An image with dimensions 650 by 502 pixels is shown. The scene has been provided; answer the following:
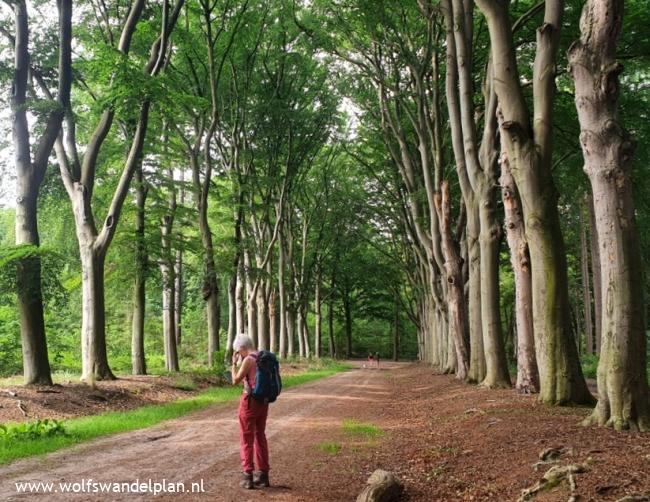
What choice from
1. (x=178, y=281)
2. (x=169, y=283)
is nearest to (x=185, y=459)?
(x=169, y=283)

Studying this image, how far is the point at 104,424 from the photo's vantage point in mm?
10203

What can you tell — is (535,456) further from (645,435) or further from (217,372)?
(217,372)

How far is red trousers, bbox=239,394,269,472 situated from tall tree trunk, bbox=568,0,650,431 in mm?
4169

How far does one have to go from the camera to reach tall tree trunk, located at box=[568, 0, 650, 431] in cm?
663

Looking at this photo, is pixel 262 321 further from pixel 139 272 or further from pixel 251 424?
pixel 251 424

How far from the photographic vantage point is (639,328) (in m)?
6.69

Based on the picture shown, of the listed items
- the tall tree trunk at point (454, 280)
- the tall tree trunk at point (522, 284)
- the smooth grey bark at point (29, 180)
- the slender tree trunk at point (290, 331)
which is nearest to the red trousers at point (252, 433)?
the tall tree trunk at point (522, 284)

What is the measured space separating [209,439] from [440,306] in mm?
15320

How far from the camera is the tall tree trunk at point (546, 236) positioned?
9.10m

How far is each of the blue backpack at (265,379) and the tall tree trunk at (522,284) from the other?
22.3 ft

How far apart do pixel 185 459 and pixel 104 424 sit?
137 inches

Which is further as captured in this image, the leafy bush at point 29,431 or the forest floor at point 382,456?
the leafy bush at point 29,431

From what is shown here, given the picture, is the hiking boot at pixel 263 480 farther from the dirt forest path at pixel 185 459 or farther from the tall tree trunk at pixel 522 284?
the tall tree trunk at pixel 522 284

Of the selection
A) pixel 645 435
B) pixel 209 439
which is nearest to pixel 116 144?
pixel 209 439
